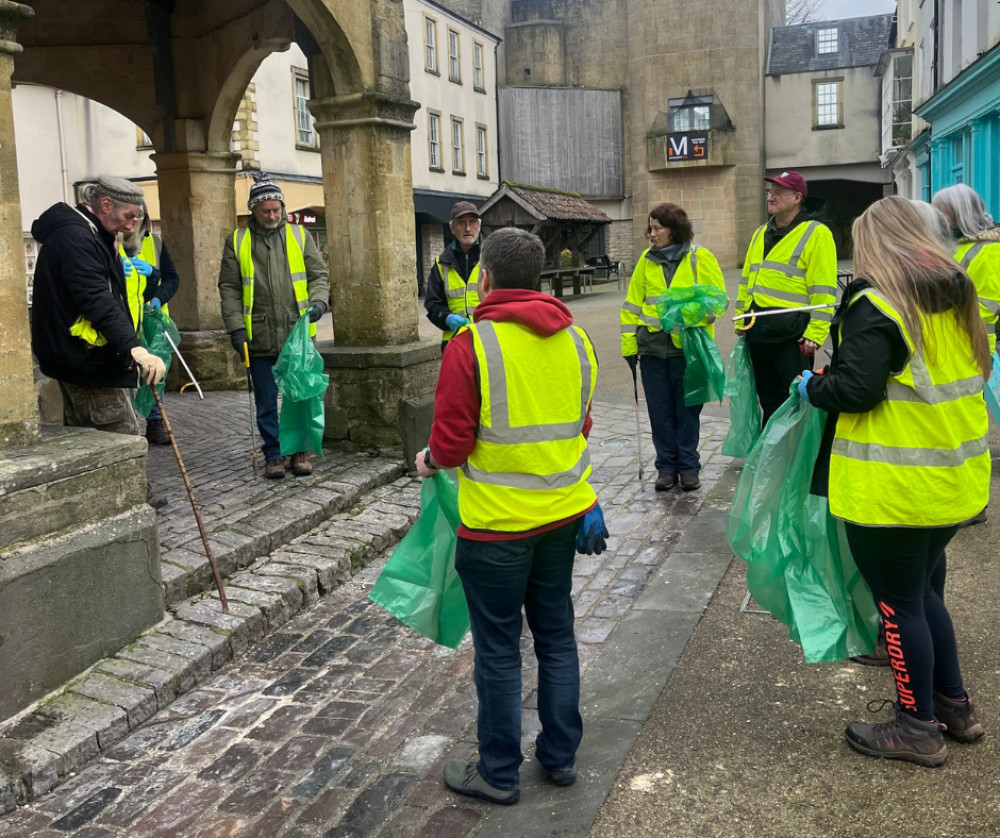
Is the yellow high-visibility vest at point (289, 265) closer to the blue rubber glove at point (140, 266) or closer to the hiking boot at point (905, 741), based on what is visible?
the blue rubber glove at point (140, 266)

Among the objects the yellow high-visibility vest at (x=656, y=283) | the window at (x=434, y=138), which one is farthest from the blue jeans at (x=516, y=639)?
the window at (x=434, y=138)

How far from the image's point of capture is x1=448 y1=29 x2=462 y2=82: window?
3431 cm

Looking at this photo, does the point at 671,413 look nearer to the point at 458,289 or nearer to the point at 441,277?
the point at 458,289

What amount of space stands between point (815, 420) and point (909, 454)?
1.80ft

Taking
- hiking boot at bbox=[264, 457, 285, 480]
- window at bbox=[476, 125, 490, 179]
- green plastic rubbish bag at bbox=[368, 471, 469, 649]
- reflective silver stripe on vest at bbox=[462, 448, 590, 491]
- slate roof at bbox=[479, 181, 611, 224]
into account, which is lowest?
hiking boot at bbox=[264, 457, 285, 480]

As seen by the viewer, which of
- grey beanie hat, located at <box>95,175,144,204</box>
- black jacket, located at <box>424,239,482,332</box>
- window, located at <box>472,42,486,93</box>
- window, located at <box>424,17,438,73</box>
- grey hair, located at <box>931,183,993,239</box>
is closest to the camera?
grey beanie hat, located at <box>95,175,144,204</box>

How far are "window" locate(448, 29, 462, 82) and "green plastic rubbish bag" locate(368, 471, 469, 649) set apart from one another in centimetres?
Result: 3277

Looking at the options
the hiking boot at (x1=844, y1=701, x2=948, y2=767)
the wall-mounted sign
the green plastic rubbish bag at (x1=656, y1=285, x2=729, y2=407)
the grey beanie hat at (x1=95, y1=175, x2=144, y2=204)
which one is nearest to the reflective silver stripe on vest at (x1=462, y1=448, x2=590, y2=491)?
the hiking boot at (x1=844, y1=701, x2=948, y2=767)

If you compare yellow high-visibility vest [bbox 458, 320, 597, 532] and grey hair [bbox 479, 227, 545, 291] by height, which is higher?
grey hair [bbox 479, 227, 545, 291]

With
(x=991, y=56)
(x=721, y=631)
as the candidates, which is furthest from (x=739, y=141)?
(x=721, y=631)

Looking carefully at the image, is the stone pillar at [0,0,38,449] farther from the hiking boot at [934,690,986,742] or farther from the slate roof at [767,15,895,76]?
the slate roof at [767,15,895,76]

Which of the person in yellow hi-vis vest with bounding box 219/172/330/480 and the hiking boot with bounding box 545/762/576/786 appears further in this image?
the person in yellow hi-vis vest with bounding box 219/172/330/480

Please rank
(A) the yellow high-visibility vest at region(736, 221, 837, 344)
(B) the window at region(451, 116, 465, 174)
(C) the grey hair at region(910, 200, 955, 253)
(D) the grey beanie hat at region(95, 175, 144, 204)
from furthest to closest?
(B) the window at region(451, 116, 465, 174)
(A) the yellow high-visibility vest at region(736, 221, 837, 344)
(D) the grey beanie hat at region(95, 175, 144, 204)
(C) the grey hair at region(910, 200, 955, 253)

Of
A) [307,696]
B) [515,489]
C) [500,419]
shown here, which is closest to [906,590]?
[515,489]
